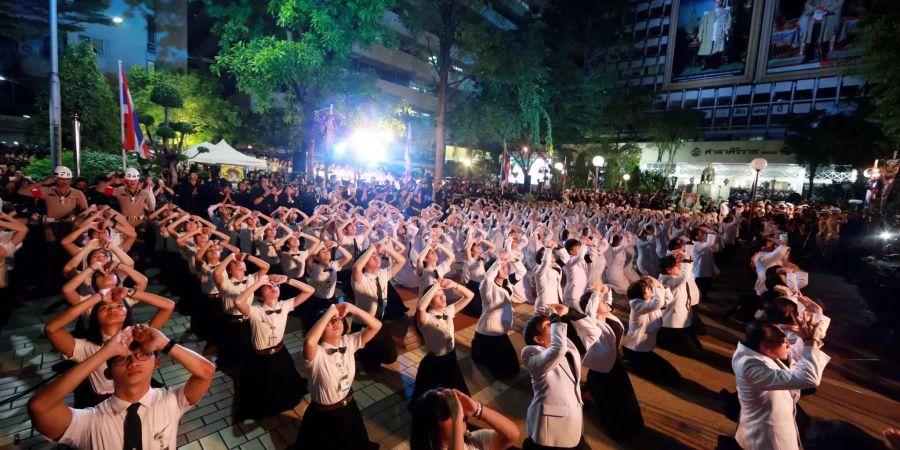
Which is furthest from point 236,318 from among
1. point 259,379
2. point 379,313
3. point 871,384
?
point 871,384

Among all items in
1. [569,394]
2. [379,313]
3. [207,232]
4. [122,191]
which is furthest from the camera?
[122,191]

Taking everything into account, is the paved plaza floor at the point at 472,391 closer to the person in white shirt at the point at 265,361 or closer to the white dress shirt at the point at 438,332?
the person in white shirt at the point at 265,361

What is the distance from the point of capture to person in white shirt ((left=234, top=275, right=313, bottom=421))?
4367 mm

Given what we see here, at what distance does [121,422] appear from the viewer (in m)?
2.45

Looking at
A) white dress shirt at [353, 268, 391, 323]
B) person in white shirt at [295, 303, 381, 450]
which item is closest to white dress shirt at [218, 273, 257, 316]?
white dress shirt at [353, 268, 391, 323]

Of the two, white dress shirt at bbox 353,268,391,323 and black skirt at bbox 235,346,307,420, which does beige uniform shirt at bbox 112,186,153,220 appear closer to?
white dress shirt at bbox 353,268,391,323

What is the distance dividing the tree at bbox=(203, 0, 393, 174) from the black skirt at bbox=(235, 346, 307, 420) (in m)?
13.4

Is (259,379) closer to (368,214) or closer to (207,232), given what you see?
(207,232)

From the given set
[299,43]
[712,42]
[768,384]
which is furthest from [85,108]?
[712,42]

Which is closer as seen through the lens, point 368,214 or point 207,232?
point 207,232

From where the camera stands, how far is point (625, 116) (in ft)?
122

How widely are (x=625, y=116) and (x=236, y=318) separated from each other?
125 feet

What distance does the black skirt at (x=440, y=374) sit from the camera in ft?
14.6

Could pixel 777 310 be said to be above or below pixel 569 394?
above
